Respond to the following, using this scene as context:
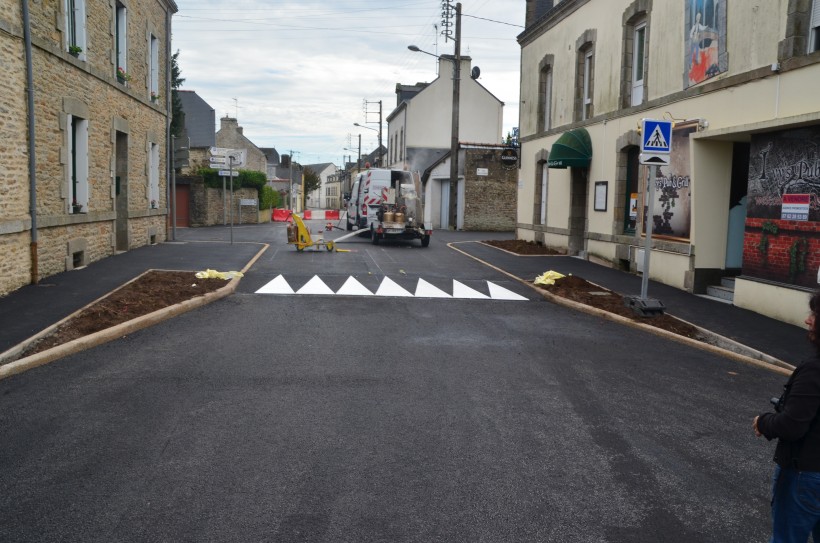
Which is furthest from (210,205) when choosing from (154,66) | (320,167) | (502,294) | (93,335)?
(320,167)

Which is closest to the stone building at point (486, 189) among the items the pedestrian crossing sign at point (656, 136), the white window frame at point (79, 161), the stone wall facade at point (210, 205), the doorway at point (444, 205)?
the doorway at point (444, 205)

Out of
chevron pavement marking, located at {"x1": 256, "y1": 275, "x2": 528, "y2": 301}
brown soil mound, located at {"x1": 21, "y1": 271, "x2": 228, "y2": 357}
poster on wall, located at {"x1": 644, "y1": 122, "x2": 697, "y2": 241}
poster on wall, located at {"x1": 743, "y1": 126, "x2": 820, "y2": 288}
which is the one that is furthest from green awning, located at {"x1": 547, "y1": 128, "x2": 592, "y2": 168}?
brown soil mound, located at {"x1": 21, "y1": 271, "x2": 228, "y2": 357}

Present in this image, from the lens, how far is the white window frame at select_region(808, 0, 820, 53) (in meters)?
10.3

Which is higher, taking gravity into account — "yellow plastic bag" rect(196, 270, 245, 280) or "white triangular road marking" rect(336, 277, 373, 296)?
"yellow plastic bag" rect(196, 270, 245, 280)

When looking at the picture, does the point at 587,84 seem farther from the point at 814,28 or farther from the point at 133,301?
the point at 133,301

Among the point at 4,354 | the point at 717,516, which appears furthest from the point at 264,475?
the point at 4,354

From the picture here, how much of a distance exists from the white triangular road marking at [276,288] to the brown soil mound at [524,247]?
9.53m

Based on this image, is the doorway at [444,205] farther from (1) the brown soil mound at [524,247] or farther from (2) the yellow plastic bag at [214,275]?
(2) the yellow plastic bag at [214,275]

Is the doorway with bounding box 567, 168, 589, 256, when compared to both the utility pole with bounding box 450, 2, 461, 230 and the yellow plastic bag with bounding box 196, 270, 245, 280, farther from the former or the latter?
the utility pole with bounding box 450, 2, 461, 230

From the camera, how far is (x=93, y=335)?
8133mm

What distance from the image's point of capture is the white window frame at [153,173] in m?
Result: 21.0

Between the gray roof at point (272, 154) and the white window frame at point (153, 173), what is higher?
the gray roof at point (272, 154)

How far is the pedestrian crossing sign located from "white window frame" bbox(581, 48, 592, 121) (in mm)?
9373

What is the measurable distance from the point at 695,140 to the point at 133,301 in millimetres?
10521
